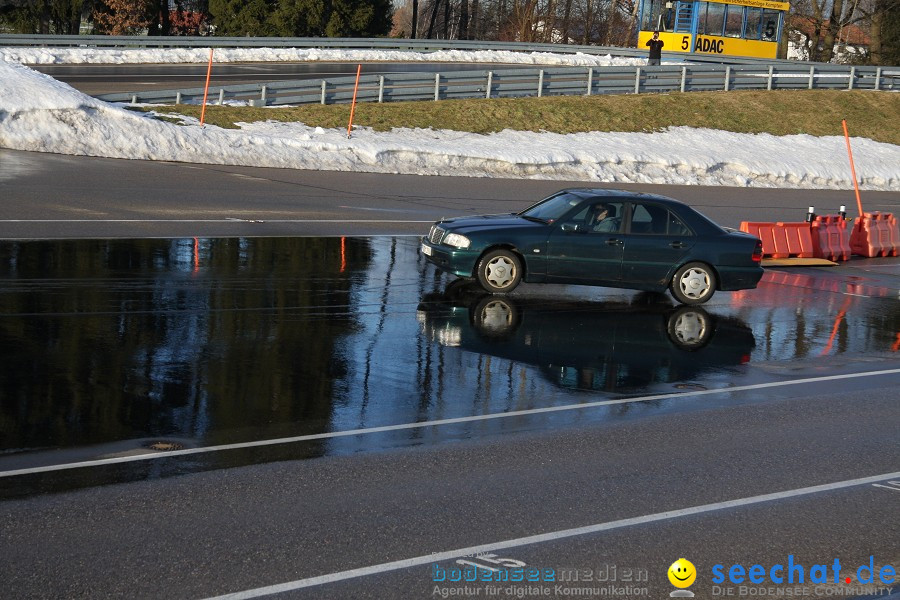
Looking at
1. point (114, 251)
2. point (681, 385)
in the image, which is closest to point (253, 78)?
point (114, 251)

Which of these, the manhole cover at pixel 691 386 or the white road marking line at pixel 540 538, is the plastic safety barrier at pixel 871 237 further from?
the white road marking line at pixel 540 538

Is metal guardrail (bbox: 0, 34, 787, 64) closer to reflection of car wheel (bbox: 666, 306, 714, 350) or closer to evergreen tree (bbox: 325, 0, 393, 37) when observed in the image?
evergreen tree (bbox: 325, 0, 393, 37)

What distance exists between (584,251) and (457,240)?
168 cm

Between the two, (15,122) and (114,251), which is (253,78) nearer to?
(15,122)

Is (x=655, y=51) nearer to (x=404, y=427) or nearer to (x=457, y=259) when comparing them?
(x=457, y=259)

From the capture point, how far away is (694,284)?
589 inches

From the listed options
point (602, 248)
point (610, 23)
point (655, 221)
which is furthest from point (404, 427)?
point (610, 23)

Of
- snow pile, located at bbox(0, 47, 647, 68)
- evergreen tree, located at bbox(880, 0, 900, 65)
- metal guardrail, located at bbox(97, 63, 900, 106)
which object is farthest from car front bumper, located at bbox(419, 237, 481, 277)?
evergreen tree, located at bbox(880, 0, 900, 65)

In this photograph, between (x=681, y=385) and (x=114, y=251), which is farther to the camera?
(x=114, y=251)

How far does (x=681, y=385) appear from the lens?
10.9m

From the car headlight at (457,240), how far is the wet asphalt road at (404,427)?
730mm

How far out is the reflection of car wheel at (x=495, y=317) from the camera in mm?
12570

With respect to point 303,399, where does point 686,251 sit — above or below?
above

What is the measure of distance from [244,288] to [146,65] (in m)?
33.2
